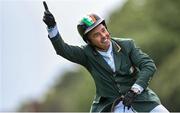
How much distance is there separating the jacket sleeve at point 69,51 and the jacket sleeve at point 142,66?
24.4 inches

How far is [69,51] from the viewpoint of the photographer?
35.5 ft

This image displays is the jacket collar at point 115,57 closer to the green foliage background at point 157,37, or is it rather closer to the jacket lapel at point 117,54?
the jacket lapel at point 117,54

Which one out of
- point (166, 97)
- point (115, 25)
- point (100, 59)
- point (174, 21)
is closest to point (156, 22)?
point (174, 21)

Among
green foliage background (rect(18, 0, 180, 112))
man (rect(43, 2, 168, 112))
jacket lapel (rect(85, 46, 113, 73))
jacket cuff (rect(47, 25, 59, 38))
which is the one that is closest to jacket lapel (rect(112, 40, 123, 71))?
man (rect(43, 2, 168, 112))

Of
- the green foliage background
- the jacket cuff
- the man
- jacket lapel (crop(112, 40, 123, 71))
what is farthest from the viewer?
the green foliage background

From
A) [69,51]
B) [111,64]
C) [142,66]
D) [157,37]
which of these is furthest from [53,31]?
[157,37]

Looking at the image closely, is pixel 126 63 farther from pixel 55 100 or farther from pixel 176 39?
pixel 55 100

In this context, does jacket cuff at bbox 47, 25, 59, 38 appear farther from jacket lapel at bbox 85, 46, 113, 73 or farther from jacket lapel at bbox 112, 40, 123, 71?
jacket lapel at bbox 112, 40, 123, 71

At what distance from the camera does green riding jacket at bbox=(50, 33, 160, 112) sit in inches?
420

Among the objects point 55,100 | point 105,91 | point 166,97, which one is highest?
point 105,91

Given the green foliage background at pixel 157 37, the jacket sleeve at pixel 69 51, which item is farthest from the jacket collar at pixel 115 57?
the green foliage background at pixel 157 37

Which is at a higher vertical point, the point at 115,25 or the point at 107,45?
the point at 107,45

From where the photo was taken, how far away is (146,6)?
4594 centimetres

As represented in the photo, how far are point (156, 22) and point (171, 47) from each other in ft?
9.94
